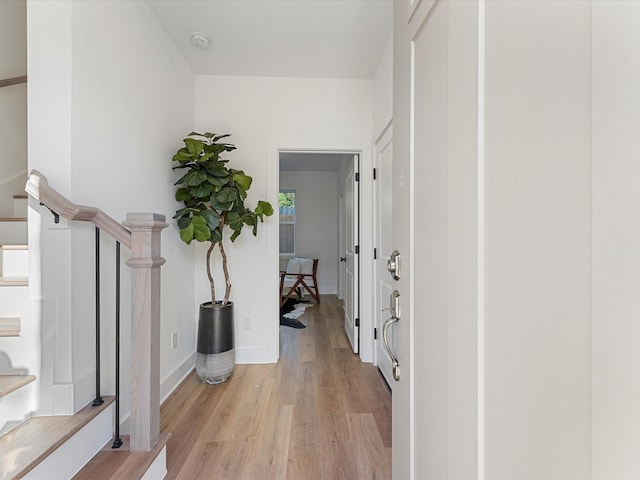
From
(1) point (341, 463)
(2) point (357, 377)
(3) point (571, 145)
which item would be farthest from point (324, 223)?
(3) point (571, 145)

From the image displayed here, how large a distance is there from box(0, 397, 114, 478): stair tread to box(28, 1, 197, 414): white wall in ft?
0.21

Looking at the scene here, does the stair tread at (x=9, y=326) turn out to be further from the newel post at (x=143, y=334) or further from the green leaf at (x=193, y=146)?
the green leaf at (x=193, y=146)

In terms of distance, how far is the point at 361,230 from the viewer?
2816 millimetres

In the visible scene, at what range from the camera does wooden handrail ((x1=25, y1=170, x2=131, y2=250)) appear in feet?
3.77

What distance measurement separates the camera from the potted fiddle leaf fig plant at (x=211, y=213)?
2.16 metres

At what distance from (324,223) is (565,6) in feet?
19.3

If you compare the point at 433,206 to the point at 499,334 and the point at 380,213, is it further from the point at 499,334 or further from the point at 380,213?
the point at 380,213

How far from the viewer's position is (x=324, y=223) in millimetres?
6227

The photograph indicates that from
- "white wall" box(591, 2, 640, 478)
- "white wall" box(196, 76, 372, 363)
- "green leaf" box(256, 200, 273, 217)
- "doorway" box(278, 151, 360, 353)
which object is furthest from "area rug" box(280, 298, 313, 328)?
"white wall" box(591, 2, 640, 478)

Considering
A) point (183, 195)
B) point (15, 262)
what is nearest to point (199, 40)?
point (183, 195)

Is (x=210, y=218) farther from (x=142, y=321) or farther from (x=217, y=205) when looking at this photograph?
(x=142, y=321)

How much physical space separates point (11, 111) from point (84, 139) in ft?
4.24

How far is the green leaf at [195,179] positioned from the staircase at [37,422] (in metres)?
0.86

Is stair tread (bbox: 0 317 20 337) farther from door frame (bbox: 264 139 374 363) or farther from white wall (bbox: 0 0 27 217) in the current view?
door frame (bbox: 264 139 374 363)
